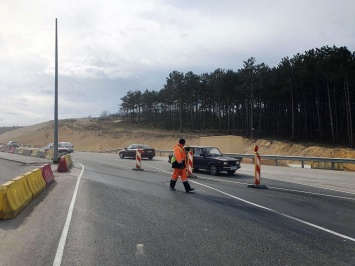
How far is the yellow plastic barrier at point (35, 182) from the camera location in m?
10.8

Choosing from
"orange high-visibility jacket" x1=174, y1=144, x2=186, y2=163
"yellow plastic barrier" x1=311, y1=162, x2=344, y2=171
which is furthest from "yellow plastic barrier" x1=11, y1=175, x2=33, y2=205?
"yellow plastic barrier" x1=311, y1=162, x2=344, y2=171

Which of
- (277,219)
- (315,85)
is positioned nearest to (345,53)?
(315,85)

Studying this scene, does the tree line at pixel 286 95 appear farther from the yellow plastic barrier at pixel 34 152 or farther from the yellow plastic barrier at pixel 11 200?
the yellow plastic barrier at pixel 11 200

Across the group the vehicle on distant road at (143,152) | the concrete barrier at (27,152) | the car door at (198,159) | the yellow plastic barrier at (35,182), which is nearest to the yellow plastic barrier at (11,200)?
the yellow plastic barrier at (35,182)

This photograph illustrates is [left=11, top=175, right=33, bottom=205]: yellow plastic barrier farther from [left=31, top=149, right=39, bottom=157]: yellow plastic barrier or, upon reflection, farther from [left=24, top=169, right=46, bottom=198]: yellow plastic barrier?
[left=31, top=149, right=39, bottom=157]: yellow plastic barrier

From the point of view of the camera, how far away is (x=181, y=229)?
22.7ft

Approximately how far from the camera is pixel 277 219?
7863mm

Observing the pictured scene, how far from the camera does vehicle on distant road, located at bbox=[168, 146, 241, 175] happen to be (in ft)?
60.7

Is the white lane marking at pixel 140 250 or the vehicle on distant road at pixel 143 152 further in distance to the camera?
the vehicle on distant road at pixel 143 152

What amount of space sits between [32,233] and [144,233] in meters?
2.17

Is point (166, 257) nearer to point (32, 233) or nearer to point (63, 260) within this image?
point (63, 260)

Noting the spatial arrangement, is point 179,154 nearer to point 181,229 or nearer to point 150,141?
point 181,229

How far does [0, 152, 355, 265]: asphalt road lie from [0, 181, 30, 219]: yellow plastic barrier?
0.84ft

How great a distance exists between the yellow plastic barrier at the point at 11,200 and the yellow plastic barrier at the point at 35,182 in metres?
1.56
